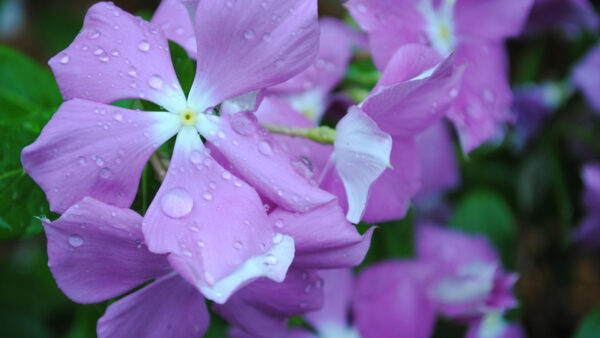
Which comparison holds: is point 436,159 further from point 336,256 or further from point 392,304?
point 336,256

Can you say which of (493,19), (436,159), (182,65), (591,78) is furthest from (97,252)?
(591,78)

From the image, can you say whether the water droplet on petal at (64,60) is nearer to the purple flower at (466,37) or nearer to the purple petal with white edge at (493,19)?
the purple flower at (466,37)

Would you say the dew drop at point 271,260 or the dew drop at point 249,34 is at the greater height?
the dew drop at point 249,34

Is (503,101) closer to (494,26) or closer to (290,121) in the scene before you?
(494,26)

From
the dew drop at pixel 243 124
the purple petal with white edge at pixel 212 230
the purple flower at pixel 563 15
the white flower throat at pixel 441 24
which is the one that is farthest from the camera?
the purple flower at pixel 563 15

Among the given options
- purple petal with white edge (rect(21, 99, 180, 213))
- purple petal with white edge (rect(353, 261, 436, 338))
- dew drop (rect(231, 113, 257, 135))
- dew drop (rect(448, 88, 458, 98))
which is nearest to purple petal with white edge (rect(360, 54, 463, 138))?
dew drop (rect(448, 88, 458, 98))

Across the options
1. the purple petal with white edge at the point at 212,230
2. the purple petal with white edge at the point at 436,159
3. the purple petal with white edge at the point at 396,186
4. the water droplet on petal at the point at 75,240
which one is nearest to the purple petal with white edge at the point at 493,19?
the purple petal with white edge at the point at 396,186
